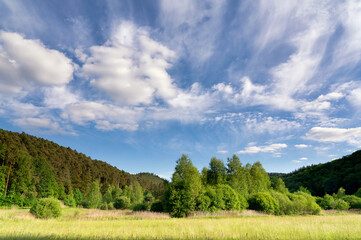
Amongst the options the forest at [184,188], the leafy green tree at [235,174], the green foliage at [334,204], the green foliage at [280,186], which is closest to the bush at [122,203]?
the forest at [184,188]

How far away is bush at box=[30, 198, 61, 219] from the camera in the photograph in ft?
66.0

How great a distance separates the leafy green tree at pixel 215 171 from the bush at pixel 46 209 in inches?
1189

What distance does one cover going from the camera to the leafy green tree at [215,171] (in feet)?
143

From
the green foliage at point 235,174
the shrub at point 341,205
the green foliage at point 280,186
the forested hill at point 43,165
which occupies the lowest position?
the shrub at point 341,205

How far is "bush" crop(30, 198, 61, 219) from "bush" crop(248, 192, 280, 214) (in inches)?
1047

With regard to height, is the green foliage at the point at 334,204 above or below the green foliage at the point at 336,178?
below

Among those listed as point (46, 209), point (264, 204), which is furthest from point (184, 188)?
point (46, 209)

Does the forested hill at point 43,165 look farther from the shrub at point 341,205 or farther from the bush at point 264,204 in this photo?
the shrub at point 341,205

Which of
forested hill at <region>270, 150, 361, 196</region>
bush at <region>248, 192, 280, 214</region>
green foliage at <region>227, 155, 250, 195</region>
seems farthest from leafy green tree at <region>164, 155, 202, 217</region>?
forested hill at <region>270, 150, 361, 196</region>

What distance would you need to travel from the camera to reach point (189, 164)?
3150 cm

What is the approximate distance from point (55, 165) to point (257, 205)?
7513 cm

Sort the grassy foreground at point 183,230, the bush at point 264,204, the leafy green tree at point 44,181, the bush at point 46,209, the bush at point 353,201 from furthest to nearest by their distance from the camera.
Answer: the leafy green tree at point 44,181
the bush at point 353,201
the bush at point 264,204
the bush at point 46,209
the grassy foreground at point 183,230

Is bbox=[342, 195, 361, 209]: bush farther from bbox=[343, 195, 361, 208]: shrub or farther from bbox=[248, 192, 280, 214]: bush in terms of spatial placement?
bbox=[248, 192, 280, 214]: bush

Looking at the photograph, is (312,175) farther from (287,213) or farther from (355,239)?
(355,239)
